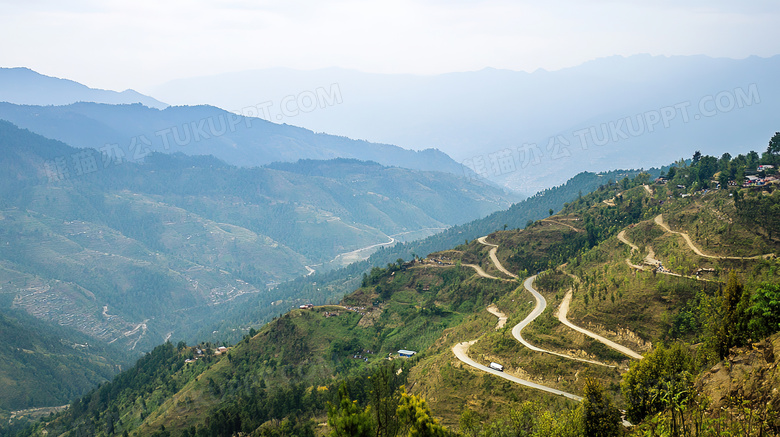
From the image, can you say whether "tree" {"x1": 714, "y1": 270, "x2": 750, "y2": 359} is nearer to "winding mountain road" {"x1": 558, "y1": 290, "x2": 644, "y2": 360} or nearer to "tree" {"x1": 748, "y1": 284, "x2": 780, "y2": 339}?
"tree" {"x1": 748, "y1": 284, "x2": 780, "y2": 339}

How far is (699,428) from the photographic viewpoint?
96.2ft

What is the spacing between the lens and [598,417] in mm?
36938

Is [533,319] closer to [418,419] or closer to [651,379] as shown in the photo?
[651,379]

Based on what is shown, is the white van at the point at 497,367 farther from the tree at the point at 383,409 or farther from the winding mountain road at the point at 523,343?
the tree at the point at 383,409

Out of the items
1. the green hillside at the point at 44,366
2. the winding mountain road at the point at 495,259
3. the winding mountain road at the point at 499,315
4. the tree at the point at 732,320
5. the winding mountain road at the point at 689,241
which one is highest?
the tree at the point at 732,320

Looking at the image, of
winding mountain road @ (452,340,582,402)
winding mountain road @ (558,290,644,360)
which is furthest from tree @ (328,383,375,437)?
winding mountain road @ (558,290,644,360)

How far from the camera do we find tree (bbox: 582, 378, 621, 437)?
36719 millimetres

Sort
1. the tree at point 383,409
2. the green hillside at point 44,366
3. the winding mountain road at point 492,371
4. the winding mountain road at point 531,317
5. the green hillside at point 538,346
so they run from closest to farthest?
the tree at point 383,409
the green hillside at point 538,346
the winding mountain road at point 492,371
the winding mountain road at point 531,317
the green hillside at point 44,366

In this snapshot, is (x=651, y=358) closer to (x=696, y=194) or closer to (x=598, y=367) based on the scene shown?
(x=598, y=367)

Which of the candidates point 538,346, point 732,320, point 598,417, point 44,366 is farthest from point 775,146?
point 44,366

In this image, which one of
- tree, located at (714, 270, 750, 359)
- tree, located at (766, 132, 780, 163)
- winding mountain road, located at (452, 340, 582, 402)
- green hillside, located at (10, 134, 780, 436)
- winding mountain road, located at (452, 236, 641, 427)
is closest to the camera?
green hillside, located at (10, 134, 780, 436)

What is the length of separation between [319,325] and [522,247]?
4452 centimetres

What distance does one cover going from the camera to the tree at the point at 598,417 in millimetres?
36719

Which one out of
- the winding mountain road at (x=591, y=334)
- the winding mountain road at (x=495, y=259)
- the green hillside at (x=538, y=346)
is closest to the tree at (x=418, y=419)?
the green hillside at (x=538, y=346)
